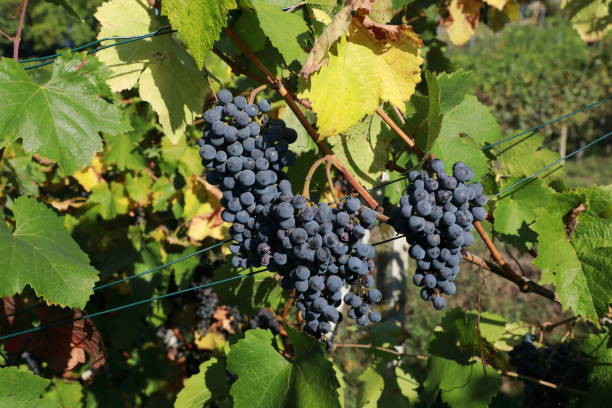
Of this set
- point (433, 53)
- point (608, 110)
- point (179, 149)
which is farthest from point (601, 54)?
point (179, 149)

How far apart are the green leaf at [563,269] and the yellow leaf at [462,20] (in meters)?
1.52

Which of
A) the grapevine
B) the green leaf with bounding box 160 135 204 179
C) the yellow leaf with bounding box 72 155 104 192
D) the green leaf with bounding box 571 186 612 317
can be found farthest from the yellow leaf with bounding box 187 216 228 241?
the green leaf with bounding box 571 186 612 317

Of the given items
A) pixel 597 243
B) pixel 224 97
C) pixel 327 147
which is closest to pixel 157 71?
pixel 224 97

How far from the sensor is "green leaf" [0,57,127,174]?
1.25m

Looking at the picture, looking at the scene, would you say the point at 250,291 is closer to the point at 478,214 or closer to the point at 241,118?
the point at 241,118

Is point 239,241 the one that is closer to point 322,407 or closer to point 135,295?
point 322,407

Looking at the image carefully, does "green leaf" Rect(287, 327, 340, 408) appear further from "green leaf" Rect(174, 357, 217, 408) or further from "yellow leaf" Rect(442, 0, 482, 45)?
"yellow leaf" Rect(442, 0, 482, 45)

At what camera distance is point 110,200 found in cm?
292

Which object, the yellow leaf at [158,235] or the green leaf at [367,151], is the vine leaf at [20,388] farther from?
the yellow leaf at [158,235]

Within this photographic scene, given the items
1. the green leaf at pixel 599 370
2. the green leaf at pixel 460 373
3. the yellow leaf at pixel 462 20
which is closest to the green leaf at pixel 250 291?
the green leaf at pixel 460 373

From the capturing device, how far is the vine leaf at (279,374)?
134 centimetres

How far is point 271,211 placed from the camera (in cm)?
126

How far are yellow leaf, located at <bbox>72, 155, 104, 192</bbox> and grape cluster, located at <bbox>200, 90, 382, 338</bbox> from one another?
1.89 m

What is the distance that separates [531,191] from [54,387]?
246 centimetres
